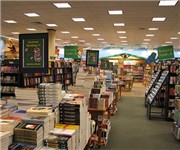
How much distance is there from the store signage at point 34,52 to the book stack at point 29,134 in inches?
36.4

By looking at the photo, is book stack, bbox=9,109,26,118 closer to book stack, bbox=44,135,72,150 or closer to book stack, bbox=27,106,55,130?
book stack, bbox=27,106,55,130

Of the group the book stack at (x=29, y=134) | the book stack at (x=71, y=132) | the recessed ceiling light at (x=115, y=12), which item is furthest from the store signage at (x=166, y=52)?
the book stack at (x=29, y=134)

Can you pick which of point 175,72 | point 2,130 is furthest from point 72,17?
point 2,130

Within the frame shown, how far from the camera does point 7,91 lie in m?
6.91

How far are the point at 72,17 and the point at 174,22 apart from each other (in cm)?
438

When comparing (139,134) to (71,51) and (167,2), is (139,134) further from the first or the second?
(71,51)

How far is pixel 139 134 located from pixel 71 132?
3497 millimetres

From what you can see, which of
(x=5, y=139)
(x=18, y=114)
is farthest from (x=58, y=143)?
(x=18, y=114)

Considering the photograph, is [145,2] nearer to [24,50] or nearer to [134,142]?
[134,142]

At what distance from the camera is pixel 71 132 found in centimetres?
233

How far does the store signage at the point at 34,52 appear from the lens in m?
2.75

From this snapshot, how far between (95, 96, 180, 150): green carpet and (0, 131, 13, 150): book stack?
270 cm

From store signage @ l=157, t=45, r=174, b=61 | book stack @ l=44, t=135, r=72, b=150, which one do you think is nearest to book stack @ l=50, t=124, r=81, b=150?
book stack @ l=44, t=135, r=72, b=150

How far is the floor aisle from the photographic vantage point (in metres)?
4.55
